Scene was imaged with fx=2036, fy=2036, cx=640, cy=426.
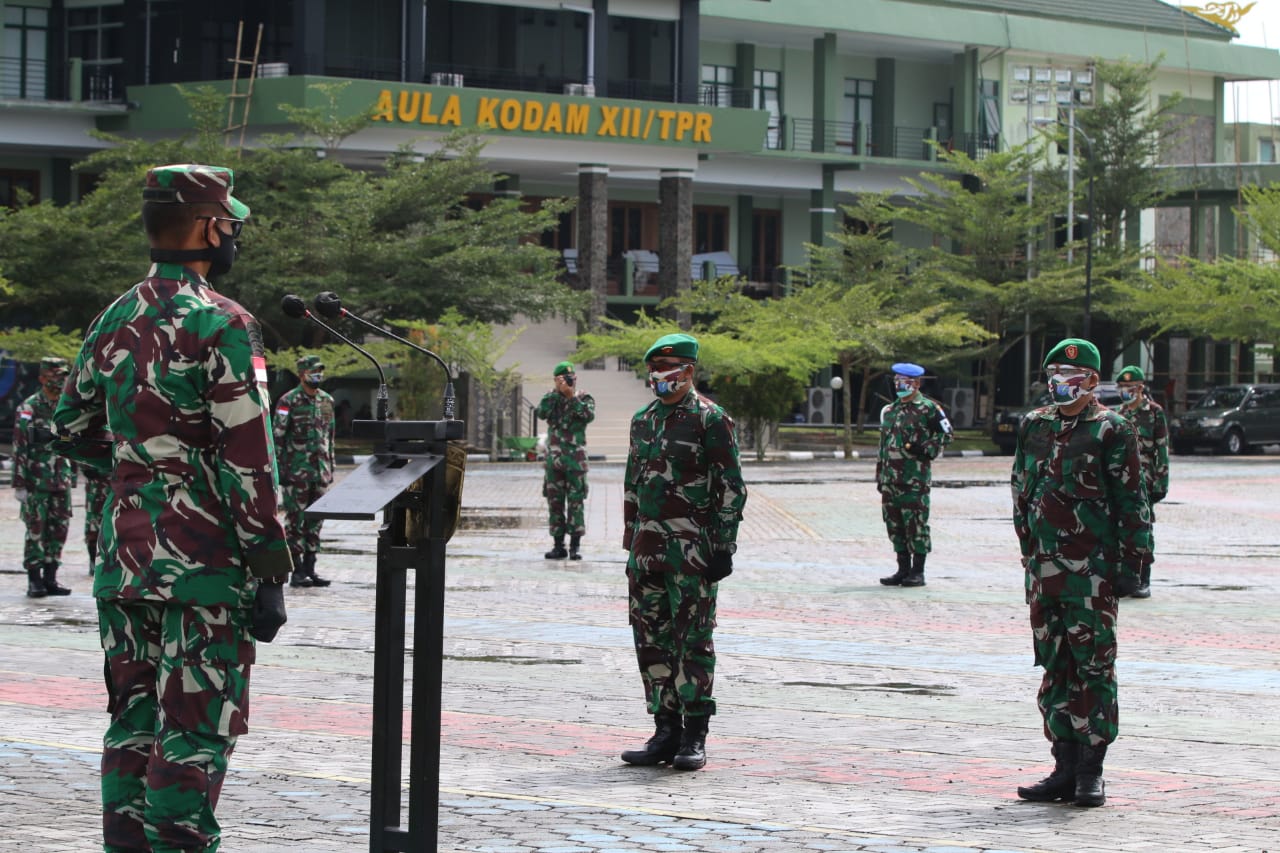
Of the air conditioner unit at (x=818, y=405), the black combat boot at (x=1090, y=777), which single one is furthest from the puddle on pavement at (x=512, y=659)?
the air conditioner unit at (x=818, y=405)

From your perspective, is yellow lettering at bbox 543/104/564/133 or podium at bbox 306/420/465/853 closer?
podium at bbox 306/420/465/853

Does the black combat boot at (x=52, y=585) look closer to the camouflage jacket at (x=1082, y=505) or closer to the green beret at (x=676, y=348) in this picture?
the green beret at (x=676, y=348)

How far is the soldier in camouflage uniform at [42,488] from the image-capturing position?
16141 millimetres

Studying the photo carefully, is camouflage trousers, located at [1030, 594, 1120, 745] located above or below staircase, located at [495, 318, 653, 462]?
below

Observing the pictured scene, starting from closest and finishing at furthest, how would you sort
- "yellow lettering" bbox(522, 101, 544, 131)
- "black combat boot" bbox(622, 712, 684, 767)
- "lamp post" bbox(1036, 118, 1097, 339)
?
"black combat boot" bbox(622, 712, 684, 767)
"yellow lettering" bbox(522, 101, 544, 131)
"lamp post" bbox(1036, 118, 1097, 339)

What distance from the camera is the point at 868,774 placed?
877 centimetres

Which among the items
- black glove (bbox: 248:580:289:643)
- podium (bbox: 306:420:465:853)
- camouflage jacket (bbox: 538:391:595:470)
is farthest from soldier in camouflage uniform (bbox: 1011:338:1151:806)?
camouflage jacket (bbox: 538:391:595:470)

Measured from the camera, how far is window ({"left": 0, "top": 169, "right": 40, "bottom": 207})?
157 ft

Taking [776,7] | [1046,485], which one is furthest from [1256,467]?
[1046,485]

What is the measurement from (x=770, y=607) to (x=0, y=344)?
23563 millimetres

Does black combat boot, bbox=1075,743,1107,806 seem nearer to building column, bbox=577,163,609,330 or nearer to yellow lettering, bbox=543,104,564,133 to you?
yellow lettering, bbox=543,104,564,133

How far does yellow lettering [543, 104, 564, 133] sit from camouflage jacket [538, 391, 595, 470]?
29162 mm

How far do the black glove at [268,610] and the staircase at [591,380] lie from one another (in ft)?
119

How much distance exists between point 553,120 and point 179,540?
43.5 m
